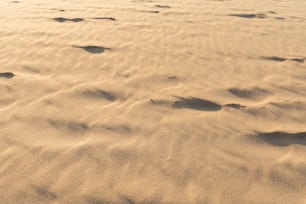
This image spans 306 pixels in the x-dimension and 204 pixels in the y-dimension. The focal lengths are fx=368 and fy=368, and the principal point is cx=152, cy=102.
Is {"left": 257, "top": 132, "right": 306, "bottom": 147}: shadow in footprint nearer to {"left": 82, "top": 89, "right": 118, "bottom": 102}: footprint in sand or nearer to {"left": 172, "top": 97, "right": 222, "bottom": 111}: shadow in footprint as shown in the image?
{"left": 172, "top": 97, "right": 222, "bottom": 111}: shadow in footprint

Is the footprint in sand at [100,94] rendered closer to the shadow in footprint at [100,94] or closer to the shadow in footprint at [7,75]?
the shadow in footprint at [100,94]

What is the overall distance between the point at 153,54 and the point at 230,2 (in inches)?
176

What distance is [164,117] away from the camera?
285cm

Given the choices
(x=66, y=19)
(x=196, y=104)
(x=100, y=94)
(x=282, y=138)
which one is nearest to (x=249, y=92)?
(x=196, y=104)

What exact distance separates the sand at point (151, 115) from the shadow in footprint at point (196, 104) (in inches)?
0.6

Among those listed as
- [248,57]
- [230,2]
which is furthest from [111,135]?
[230,2]

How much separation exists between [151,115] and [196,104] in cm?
44

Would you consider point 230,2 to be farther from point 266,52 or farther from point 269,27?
point 266,52

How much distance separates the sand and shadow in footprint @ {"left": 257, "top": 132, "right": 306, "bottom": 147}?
1cm

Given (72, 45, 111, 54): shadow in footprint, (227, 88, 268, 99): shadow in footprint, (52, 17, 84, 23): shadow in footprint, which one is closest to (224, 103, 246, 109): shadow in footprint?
(227, 88, 268, 99): shadow in footprint

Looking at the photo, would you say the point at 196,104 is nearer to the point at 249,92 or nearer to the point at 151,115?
the point at 151,115

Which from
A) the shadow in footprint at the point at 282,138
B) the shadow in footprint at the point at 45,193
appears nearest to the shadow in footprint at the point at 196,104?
the shadow in footprint at the point at 282,138

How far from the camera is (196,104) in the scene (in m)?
3.09

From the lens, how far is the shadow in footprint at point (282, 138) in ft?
8.32
